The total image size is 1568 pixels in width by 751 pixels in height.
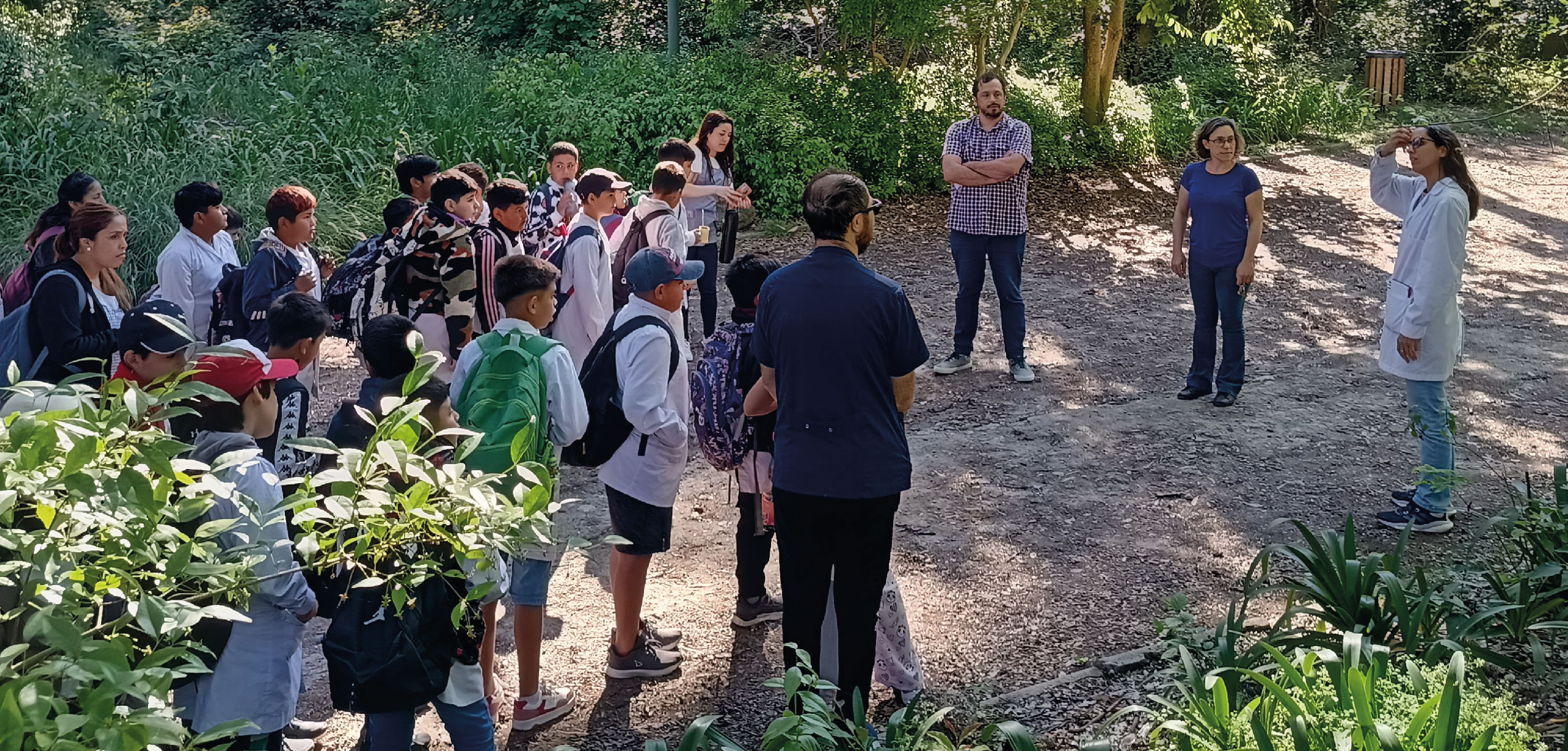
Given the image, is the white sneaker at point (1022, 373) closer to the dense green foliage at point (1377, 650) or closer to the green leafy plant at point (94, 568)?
the dense green foliage at point (1377, 650)

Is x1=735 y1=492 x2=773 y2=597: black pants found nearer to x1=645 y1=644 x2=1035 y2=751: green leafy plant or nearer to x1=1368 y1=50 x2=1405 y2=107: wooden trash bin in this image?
x1=645 y1=644 x2=1035 y2=751: green leafy plant

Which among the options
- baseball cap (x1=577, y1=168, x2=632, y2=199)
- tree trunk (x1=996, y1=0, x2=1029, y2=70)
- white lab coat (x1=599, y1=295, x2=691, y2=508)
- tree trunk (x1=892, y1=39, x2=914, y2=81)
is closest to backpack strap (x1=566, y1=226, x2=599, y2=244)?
baseball cap (x1=577, y1=168, x2=632, y2=199)

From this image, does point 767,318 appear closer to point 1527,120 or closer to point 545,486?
point 545,486

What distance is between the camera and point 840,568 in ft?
14.0

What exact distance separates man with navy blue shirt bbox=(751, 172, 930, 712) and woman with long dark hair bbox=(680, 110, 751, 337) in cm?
439

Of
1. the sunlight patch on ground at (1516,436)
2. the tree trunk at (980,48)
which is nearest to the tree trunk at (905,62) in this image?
the tree trunk at (980,48)

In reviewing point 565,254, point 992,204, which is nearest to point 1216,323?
point 992,204

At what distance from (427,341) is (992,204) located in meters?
3.83

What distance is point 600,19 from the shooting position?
61.2 feet

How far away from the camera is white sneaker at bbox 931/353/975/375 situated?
28.9ft

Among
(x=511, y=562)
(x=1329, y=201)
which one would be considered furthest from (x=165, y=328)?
(x=1329, y=201)

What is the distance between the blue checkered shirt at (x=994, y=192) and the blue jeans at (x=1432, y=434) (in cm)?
284

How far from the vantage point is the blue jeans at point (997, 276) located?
848cm

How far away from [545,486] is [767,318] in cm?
169
